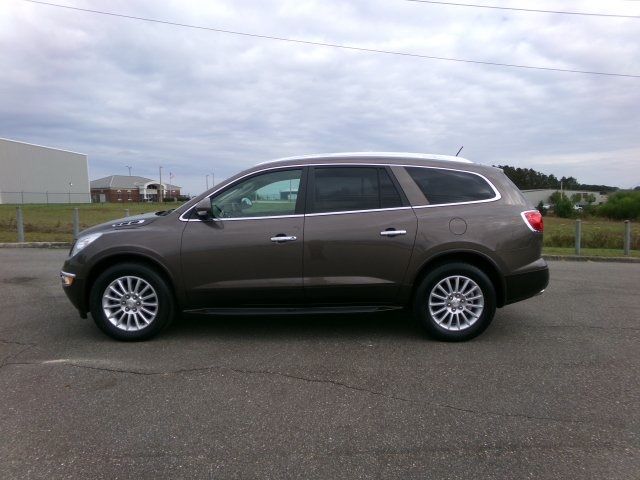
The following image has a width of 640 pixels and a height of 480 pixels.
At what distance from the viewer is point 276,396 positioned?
3846 millimetres

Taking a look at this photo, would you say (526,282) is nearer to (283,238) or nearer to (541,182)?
(283,238)

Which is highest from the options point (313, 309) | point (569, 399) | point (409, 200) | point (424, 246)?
point (409, 200)

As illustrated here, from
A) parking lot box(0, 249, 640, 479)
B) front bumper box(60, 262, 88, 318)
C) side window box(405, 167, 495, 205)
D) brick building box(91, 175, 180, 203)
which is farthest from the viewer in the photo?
brick building box(91, 175, 180, 203)

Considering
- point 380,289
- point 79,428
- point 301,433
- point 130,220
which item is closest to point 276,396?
point 301,433

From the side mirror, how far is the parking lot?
124 cm

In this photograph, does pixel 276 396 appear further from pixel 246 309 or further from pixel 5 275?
pixel 5 275

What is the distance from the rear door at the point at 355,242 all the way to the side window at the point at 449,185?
269 mm

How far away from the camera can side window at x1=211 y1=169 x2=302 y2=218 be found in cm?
508

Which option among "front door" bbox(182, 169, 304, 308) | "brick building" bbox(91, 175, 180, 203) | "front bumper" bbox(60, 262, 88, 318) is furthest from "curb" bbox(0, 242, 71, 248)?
"brick building" bbox(91, 175, 180, 203)

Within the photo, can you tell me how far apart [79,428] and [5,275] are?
6.91 meters

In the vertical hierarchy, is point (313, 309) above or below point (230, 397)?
above

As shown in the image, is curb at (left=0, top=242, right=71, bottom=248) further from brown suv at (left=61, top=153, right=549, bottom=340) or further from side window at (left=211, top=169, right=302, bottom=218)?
side window at (left=211, top=169, right=302, bottom=218)

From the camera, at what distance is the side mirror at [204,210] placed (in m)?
4.96

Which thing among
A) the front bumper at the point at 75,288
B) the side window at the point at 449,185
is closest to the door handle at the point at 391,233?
the side window at the point at 449,185
